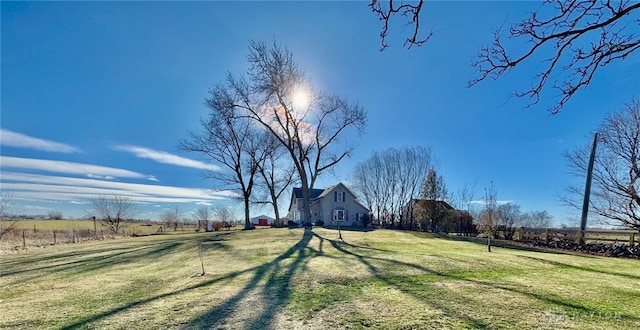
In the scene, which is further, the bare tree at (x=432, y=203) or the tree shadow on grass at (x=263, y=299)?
the bare tree at (x=432, y=203)

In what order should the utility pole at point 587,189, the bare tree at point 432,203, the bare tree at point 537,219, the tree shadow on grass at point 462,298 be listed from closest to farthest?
1. the tree shadow on grass at point 462,298
2. the utility pole at point 587,189
3. the bare tree at point 432,203
4. the bare tree at point 537,219

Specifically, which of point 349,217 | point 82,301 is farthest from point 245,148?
point 82,301

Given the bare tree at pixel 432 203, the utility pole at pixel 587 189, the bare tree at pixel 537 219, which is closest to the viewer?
the utility pole at pixel 587 189

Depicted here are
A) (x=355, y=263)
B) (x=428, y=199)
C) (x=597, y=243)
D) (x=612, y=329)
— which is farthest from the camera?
(x=428, y=199)

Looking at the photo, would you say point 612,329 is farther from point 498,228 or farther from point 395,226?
point 395,226

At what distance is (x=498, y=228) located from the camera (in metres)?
21.5

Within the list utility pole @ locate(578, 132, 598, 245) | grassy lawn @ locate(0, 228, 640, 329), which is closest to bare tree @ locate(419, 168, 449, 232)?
utility pole @ locate(578, 132, 598, 245)

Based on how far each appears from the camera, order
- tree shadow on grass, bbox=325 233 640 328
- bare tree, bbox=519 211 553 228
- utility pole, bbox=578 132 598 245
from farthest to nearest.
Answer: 1. bare tree, bbox=519 211 553 228
2. utility pole, bbox=578 132 598 245
3. tree shadow on grass, bbox=325 233 640 328

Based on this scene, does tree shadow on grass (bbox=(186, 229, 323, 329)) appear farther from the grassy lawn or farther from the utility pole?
the utility pole

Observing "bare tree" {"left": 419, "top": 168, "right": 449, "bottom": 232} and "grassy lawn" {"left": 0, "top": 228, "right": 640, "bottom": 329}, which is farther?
"bare tree" {"left": 419, "top": 168, "right": 449, "bottom": 232}

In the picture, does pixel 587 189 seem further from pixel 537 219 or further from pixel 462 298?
pixel 537 219

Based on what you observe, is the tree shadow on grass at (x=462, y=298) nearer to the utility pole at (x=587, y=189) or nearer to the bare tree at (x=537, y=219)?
the utility pole at (x=587, y=189)

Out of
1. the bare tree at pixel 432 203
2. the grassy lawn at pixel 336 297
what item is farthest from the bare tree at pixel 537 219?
the grassy lawn at pixel 336 297

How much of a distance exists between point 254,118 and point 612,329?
19791mm
